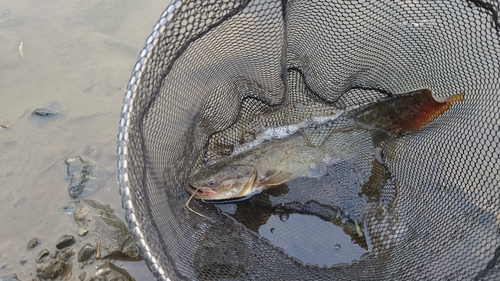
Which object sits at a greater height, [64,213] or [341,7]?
[341,7]

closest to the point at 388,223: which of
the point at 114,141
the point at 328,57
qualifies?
the point at 328,57

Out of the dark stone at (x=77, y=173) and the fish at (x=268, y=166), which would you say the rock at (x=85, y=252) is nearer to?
the dark stone at (x=77, y=173)

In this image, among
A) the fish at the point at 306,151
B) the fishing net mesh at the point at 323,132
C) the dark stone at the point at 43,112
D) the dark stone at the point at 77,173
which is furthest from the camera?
the dark stone at the point at 43,112

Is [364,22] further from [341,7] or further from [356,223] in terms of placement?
[356,223]

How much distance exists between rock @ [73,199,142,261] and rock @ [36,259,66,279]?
0.28 metres

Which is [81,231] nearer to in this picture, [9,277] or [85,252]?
[85,252]

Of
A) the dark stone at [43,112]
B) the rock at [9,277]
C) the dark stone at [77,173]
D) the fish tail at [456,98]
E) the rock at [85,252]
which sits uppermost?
the fish tail at [456,98]

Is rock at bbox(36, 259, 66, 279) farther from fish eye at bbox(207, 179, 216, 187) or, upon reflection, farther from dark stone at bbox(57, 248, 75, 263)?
fish eye at bbox(207, 179, 216, 187)

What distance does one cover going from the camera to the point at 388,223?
112 inches

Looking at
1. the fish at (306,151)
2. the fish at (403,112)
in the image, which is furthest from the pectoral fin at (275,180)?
the fish at (403,112)

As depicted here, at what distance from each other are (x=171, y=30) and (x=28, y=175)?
2.06 metres

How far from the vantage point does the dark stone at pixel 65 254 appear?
2.64 m

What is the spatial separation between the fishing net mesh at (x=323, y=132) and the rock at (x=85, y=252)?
76cm

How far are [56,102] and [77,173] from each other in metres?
0.95
